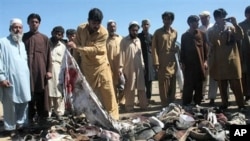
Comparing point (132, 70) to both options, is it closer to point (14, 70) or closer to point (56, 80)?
point (56, 80)

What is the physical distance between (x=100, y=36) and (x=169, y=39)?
8.18 ft

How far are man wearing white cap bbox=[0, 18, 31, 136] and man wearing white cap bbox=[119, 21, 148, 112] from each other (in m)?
2.91

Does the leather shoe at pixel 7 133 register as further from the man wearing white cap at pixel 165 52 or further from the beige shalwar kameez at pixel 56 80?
the man wearing white cap at pixel 165 52

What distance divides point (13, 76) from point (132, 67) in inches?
128

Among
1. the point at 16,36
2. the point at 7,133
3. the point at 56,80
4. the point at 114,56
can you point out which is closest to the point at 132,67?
the point at 114,56

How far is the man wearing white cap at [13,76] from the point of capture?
7.28 m

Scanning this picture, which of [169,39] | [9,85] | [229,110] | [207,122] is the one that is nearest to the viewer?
[207,122]

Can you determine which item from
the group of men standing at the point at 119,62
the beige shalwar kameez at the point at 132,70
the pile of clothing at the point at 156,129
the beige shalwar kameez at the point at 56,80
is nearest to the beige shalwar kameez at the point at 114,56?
the group of men standing at the point at 119,62

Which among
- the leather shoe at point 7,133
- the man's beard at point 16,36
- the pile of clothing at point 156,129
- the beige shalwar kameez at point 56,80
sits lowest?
the leather shoe at point 7,133

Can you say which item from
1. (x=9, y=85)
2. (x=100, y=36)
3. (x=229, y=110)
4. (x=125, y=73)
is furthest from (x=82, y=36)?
(x=229, y=110)

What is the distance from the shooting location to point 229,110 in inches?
344

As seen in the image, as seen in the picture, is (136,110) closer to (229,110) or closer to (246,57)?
(229,110)

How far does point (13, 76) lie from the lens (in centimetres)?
732

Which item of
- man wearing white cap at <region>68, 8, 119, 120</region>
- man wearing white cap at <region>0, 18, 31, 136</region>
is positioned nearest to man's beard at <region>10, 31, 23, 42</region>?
man wearing white cap at <region>0, 18, 31, 136</region>
